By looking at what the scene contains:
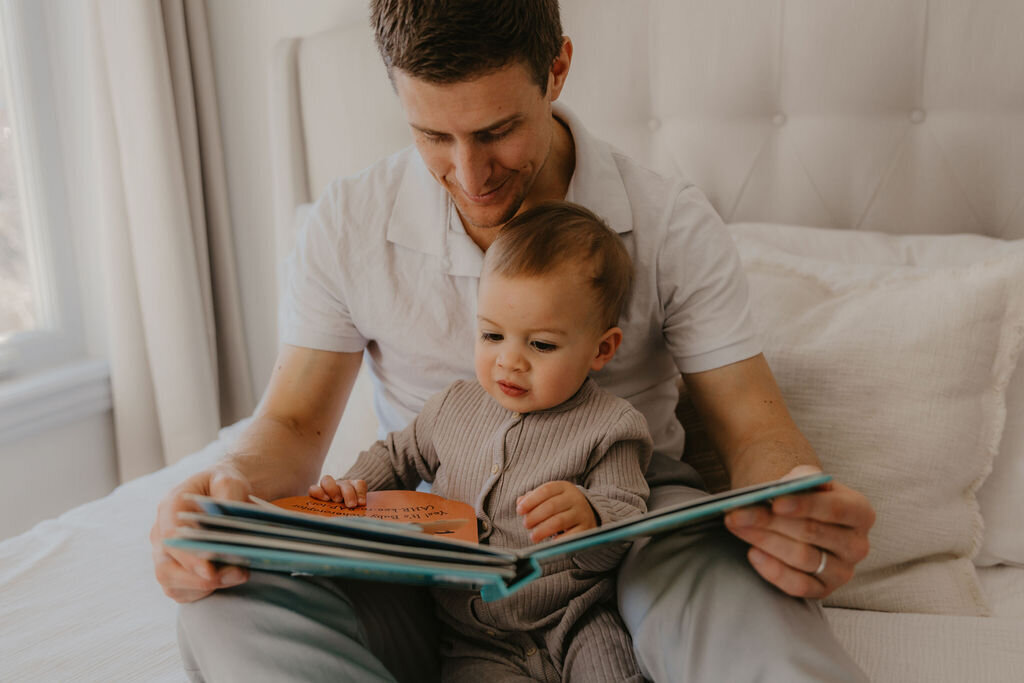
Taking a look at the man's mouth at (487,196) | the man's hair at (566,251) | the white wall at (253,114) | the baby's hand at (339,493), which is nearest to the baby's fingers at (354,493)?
the baby's hand at (339,493)

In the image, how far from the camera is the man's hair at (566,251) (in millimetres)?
1128

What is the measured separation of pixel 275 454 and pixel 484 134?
0.56 metres

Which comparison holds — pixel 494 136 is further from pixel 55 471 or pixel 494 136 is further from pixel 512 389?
pixel 55 471

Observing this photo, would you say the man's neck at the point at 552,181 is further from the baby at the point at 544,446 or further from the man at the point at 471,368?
the baby at the point at 544,446

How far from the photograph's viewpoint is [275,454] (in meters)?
1.27

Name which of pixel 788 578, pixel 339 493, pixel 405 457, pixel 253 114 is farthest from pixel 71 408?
pixel 788 578

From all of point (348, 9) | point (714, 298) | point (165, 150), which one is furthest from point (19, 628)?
point (348, 9)

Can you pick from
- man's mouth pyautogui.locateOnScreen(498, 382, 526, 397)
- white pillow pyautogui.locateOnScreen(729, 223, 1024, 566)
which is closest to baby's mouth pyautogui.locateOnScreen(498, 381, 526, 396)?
man's mouth pyautogui.locateOnScreen(498, 382, 526, 397)

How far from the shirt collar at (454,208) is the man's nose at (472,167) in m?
0.15

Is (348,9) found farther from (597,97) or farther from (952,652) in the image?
(952,652)

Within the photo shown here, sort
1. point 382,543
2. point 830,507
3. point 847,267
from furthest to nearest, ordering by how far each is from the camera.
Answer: point 847,267 → point 830,507 → point 382,543

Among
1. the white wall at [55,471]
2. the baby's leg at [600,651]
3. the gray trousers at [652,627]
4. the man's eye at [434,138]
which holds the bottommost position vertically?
the white wall at [55,471]

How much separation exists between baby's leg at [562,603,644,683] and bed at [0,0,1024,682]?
363 millimetres

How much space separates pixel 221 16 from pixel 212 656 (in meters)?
2.02
